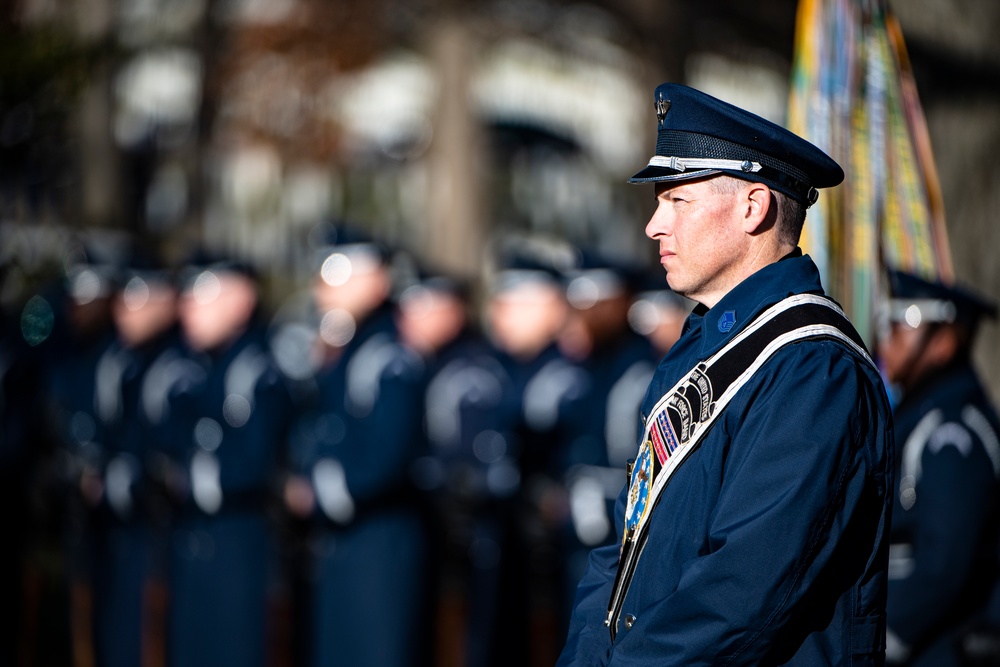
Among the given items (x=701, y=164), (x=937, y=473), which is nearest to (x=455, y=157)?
(x=937, y=473)

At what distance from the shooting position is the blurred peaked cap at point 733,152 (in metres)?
2.21

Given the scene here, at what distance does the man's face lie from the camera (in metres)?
2.24

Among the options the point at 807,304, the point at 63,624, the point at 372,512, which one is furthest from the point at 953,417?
the point at 63,624

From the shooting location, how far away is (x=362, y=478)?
4.96 meters

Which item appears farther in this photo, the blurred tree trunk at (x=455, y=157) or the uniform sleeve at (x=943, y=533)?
the blurred tree trunk at (x=455, y=157)

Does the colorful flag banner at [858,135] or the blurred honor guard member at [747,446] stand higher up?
the colorful flag banner at [858,135]

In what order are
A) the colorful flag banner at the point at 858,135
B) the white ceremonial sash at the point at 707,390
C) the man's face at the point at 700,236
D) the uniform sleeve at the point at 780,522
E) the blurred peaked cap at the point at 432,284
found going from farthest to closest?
the blurred peaked cap at the point at 432,284 → the colorful flag banner at the point at 858,135 → the man's face at the point at 700,236 → the white ceremonial sash at the point at 707,390 → the uniform sleeve at the point at 780,522

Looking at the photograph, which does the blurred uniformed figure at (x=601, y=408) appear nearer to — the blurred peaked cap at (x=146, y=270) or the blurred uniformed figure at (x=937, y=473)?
the blurred uniformed figure at (x=937, y=473)

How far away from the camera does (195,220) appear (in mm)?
11461

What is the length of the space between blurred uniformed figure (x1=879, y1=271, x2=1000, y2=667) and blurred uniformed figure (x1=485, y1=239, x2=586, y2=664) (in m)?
2.27

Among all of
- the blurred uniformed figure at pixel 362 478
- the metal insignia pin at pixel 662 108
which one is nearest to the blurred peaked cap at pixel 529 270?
the blurred uniformed figure at pixel 362 478

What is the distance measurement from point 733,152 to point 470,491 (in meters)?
4.01

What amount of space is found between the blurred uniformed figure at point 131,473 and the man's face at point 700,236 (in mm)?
3832

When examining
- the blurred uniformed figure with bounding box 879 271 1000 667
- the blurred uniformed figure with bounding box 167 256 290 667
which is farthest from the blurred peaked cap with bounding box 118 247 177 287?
the blurred uniformed figure with bounding box 879 271 1000 667
